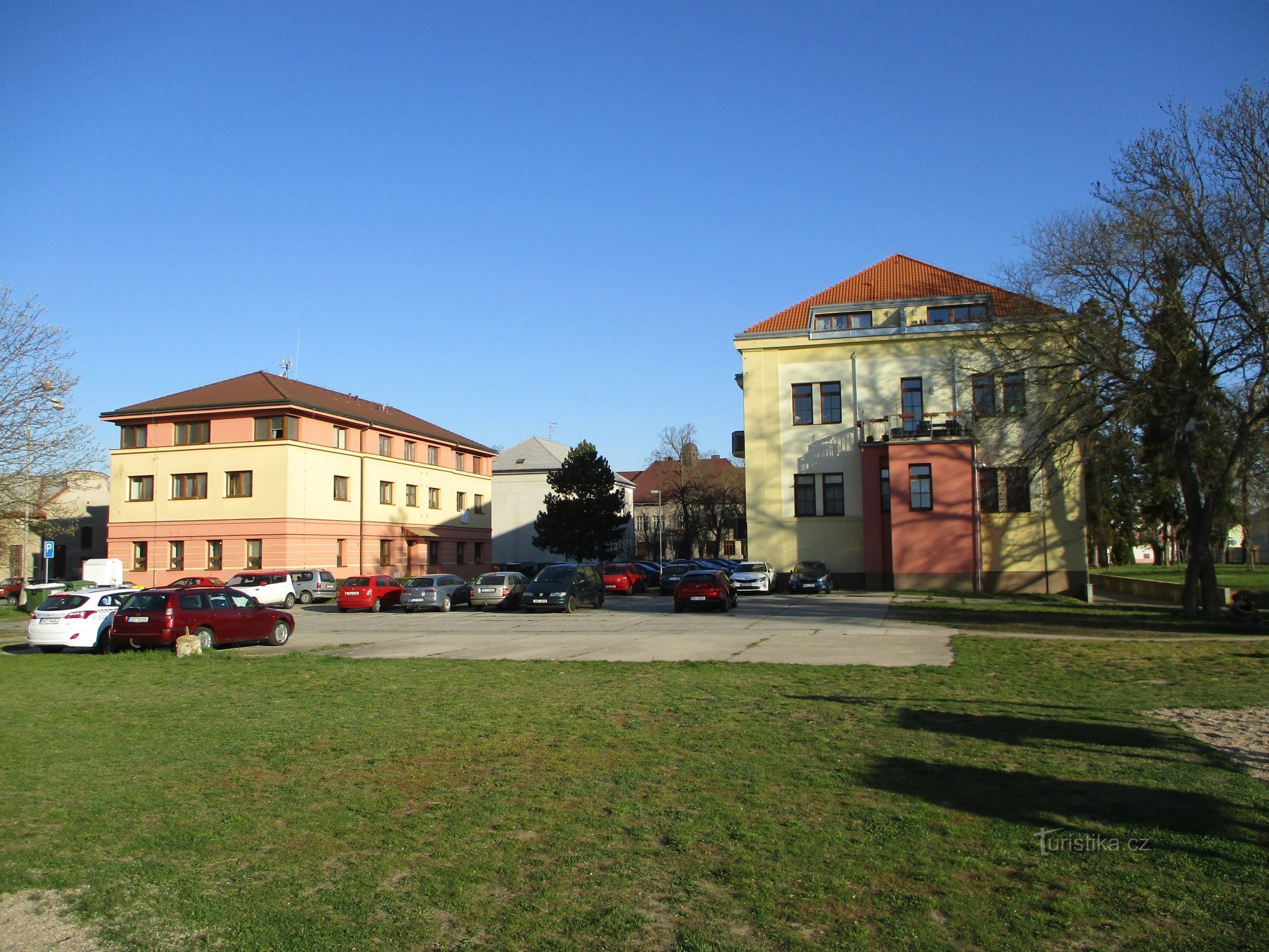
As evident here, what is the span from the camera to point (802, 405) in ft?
153

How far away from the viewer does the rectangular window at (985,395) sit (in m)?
30.6

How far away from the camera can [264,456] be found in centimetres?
5172

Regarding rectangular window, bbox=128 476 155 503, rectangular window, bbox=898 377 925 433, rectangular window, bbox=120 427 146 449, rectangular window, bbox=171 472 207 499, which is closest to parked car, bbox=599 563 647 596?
rectangular window, bbox=898 377 925 433

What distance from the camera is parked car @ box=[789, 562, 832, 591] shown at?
1649 inches

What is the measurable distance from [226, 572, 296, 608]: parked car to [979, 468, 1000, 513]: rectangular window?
31.9 m

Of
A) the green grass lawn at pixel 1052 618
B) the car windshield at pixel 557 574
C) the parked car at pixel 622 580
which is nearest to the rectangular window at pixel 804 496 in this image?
the parked car at pixel 622 580

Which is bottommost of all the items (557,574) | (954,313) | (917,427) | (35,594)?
(35,594)

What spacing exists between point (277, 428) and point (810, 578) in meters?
30.8

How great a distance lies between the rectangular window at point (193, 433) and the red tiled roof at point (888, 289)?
Answer: 31.6 metres

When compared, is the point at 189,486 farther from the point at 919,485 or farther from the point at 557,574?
the point at 919,485

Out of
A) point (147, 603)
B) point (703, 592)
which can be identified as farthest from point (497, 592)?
point (147, 603)

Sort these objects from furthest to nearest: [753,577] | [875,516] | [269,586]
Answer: [875,516], [753,577], [269,586]

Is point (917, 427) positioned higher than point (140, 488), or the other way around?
point (917, 427)

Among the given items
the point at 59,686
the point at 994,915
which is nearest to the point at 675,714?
the point at 994,915
